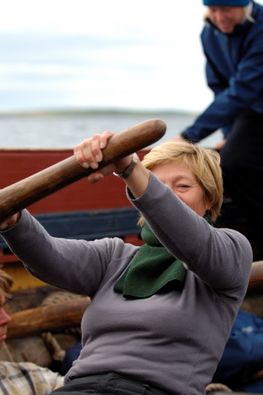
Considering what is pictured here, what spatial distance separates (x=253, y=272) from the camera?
2.54m

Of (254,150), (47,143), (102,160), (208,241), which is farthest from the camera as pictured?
(47,143)

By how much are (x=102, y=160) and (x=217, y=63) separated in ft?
8.37

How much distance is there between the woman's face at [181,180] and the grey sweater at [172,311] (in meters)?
0.09

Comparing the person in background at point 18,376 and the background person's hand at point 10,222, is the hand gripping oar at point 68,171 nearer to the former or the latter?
the background person's hand at point 10,222

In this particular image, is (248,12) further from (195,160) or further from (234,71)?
(195,160)

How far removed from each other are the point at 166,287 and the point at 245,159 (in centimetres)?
211

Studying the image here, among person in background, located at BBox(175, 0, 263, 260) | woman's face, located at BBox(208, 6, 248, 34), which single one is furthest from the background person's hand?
woman's face, located at BBox(208, 6, 248, 34)

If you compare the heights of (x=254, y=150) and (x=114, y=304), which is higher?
(x=114, y=304)

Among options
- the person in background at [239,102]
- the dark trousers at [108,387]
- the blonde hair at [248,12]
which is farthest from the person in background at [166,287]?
the blonde hair at [248,12]

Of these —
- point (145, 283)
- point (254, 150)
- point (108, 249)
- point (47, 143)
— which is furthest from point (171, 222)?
point (47, 143)

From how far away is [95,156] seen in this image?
1.58 m

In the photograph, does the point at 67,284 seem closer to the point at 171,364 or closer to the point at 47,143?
the point at 171,364

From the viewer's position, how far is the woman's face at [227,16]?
3.68m

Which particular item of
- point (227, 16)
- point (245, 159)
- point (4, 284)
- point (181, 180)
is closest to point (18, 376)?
point (4, 284)
